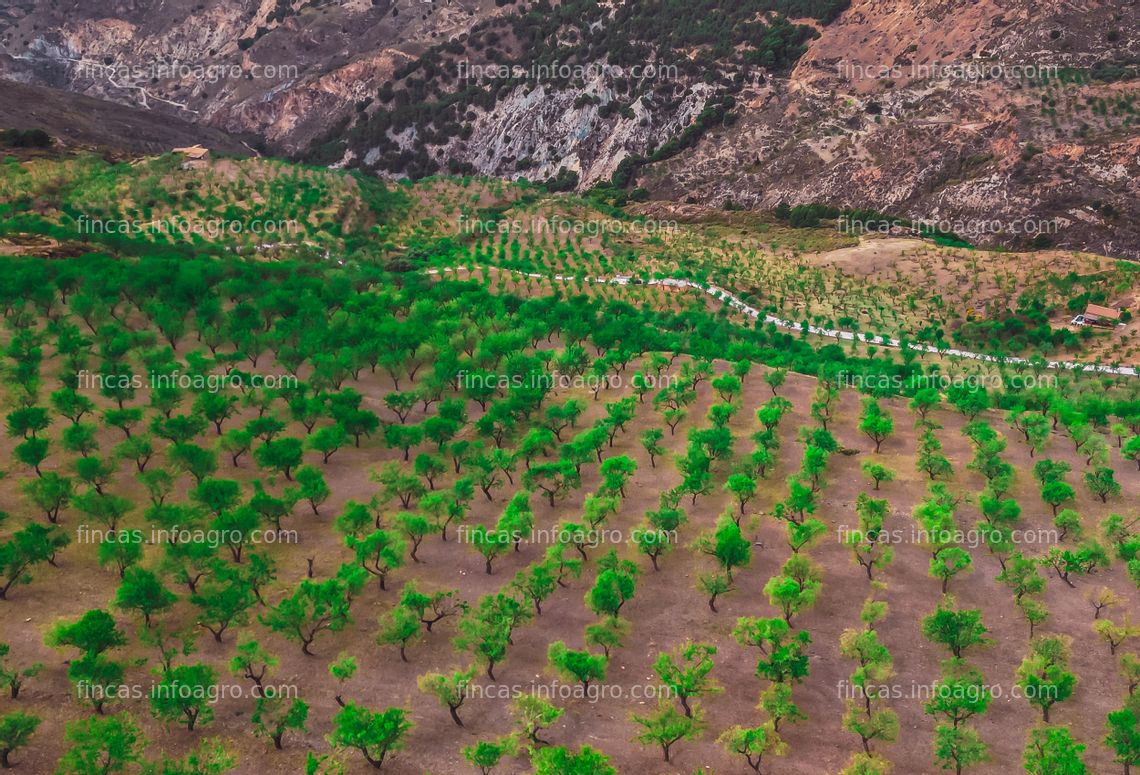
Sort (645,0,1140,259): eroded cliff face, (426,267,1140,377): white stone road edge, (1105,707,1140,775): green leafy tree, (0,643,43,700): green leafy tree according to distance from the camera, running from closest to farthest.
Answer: (1105,707,1140,775): green leafy tree → (0,643,43,700): green leafy tree → (426,267,1140,377): white stone road edge → (645,0,1140,259): eroded cliff face

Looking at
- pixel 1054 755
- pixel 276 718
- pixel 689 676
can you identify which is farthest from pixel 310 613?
pixel 1054 755

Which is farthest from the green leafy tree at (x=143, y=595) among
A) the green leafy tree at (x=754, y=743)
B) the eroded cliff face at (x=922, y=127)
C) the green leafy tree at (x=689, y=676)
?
the eroded cliff face at (x=922, y=127)

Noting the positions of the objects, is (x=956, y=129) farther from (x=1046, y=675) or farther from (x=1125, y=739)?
(x=1125, y=739)

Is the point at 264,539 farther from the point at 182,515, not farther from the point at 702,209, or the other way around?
the point at 702,209

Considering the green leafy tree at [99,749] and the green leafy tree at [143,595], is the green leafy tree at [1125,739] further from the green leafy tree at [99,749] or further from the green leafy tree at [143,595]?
the green leafy tree at [143,595]

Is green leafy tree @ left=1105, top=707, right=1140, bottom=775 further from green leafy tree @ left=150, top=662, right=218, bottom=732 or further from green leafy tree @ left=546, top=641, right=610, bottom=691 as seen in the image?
green leafy tree @ left=150, top=662, right=218, bottom=732

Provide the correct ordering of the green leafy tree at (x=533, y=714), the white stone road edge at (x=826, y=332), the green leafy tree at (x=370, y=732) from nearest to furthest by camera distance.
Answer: the green leafy tree at (x=370, y=732) → the green leafy tree at (x=533, y=714) → the white stone road edge at (x=826, y=332)

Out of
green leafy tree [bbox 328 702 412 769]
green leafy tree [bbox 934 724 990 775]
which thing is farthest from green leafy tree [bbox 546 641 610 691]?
green leafy tree [bbox 934 724 990 775]

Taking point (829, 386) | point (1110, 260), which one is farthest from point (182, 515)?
point (1110, 260)
